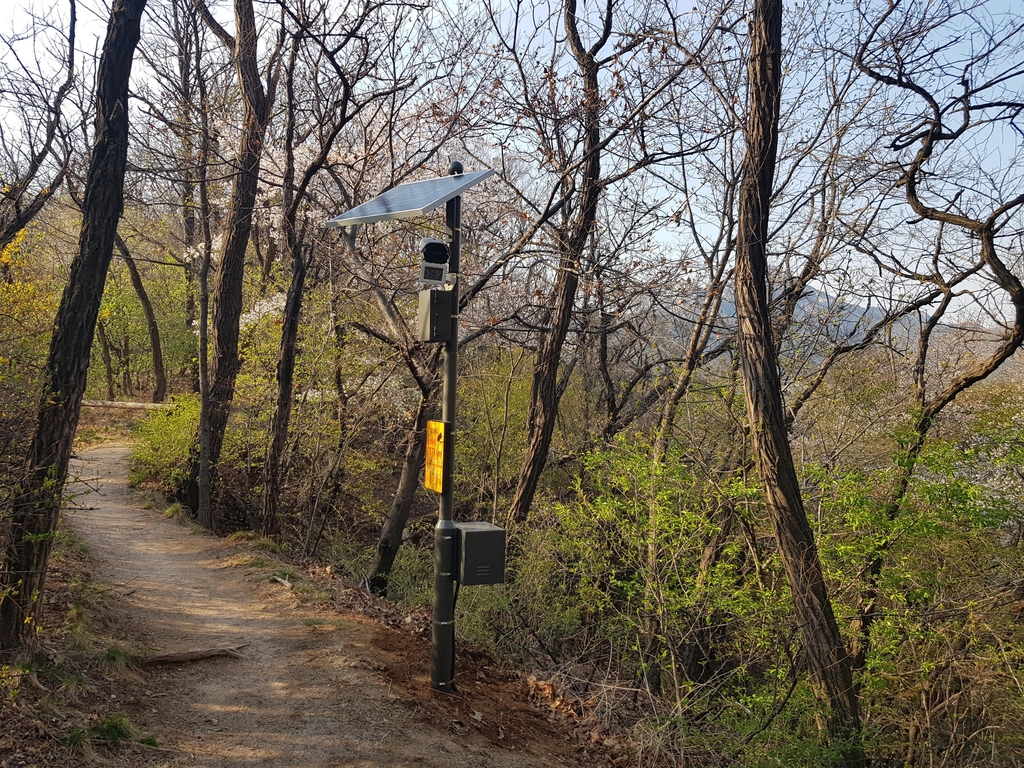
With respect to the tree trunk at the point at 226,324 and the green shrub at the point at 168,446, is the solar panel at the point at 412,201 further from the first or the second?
the green shrub at the point at 168,446

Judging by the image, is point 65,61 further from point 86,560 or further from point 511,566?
point 511,566

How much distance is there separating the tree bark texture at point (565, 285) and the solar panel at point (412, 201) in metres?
4.40

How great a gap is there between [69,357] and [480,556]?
317cm

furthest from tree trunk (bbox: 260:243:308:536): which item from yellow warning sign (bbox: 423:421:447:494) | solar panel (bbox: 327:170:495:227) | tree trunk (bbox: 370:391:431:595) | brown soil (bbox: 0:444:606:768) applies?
yellow warning sign (bbox: 423:421:447:494)

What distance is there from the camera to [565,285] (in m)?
10.3

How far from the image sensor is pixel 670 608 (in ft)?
22.2

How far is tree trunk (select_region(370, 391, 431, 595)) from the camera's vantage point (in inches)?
423

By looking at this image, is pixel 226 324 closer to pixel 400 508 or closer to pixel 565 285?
pixel 400 508

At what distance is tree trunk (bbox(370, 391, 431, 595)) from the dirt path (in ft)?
10.4

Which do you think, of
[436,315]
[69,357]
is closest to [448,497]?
[436,315]

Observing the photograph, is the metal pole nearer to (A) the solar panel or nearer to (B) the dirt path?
(A) the solar panel

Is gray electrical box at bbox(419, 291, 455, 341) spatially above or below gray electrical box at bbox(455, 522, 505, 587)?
above

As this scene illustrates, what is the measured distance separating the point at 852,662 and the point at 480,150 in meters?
10.5

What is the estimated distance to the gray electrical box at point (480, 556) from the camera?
5332 millimetres
